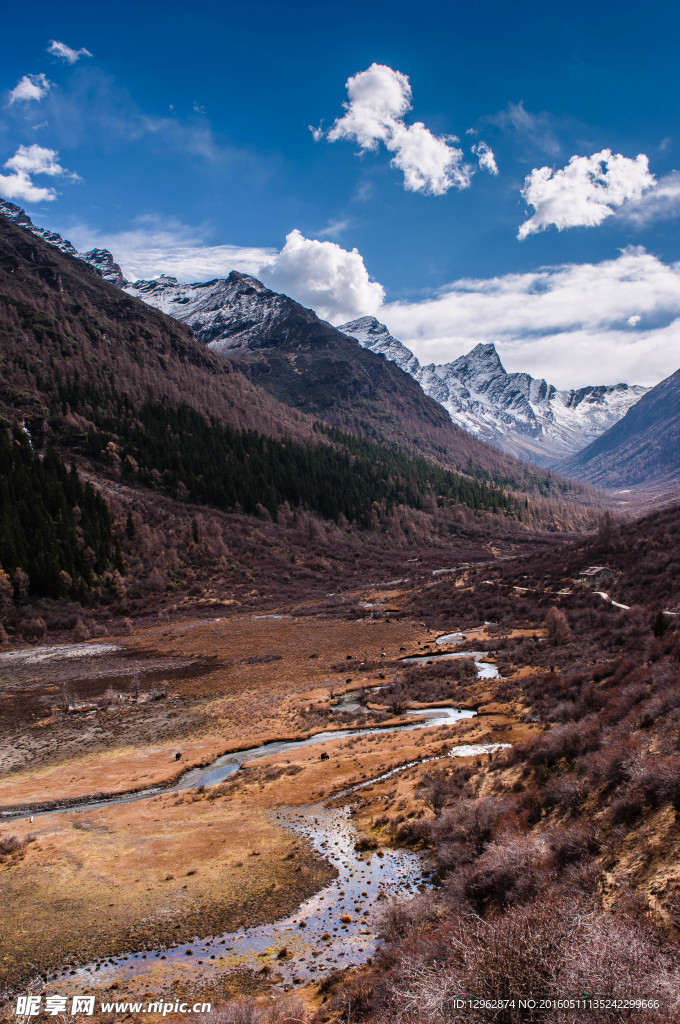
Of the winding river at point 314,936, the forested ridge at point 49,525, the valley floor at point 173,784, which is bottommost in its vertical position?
the valley floor at point 173,784

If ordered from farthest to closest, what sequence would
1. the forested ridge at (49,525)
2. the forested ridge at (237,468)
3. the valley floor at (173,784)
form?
the forested ridge at (237,468), the forested ridge at (49,525), the valley floor at (173,784)

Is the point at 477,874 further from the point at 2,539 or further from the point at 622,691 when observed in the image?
the point at 2,539

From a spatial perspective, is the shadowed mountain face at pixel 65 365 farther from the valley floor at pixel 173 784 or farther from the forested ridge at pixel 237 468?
the valley floor at pixel 173 784

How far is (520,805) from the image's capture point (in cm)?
1764

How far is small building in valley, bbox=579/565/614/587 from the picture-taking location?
200ft

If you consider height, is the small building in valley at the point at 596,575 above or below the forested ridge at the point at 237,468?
below

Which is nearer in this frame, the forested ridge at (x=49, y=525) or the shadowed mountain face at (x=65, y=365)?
the forested ridge at (x=49, y=525)

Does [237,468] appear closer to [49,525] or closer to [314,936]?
[49,525]

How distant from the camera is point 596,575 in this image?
62.0 m

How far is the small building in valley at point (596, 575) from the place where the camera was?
60938mm

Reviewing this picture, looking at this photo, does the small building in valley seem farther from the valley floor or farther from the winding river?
the winding river

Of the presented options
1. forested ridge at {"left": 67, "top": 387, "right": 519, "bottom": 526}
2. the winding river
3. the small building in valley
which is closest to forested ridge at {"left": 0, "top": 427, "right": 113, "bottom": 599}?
forested ridge at {"left": 67, "top": 387, "right": 519, "bottom": 526}

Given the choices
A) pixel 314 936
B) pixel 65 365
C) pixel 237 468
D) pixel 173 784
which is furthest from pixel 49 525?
pixel 65 365

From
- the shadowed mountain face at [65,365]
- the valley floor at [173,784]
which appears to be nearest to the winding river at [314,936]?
the valley floor at [173,784]
